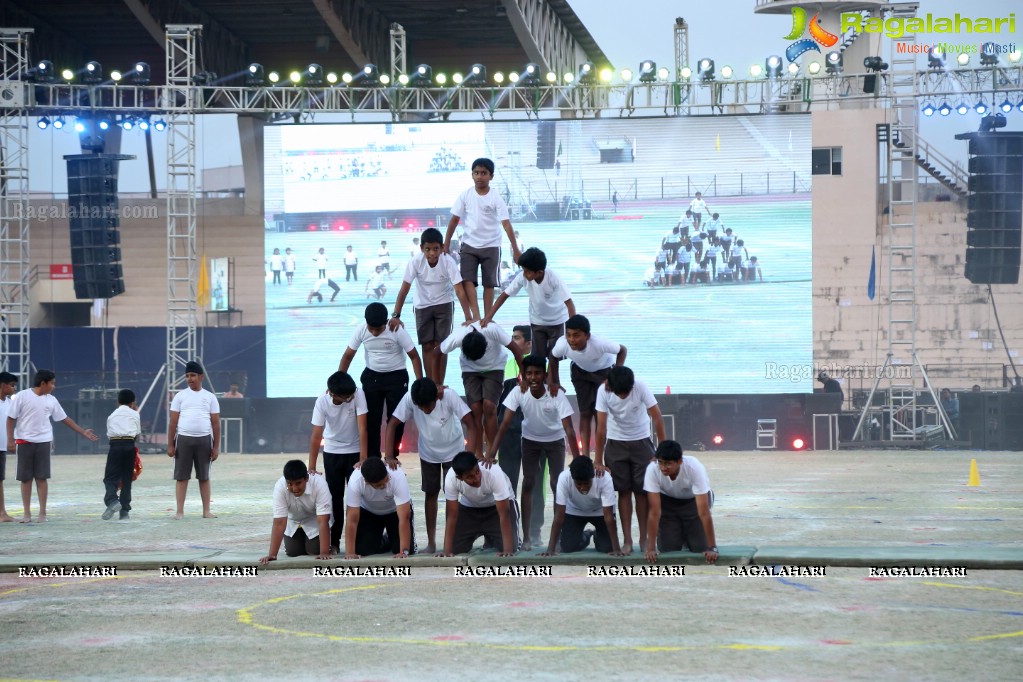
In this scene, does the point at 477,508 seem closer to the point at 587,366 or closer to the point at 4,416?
the point at 587,366

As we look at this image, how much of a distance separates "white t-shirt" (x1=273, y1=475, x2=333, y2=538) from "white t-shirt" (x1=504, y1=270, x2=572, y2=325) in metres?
2.65

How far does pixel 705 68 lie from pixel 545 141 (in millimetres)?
4128

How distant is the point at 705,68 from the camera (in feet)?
107

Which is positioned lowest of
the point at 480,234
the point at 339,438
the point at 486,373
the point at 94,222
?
the point at 339,438

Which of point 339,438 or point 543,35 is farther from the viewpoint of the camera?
point 543,35

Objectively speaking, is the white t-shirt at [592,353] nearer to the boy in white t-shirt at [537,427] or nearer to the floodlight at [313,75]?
the boy in white t-shirt at [537,427]

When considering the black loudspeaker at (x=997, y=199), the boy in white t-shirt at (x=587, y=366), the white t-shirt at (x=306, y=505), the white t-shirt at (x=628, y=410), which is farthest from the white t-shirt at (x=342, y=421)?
the black loudspeaker at (x=997, y=199)

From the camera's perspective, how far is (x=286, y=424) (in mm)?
34688

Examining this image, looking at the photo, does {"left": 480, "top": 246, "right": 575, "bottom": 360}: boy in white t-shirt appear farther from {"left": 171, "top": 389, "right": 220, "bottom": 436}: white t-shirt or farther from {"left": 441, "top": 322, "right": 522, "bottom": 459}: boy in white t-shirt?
{"left": 171, "top": 389, "right": 220, "bottom": 436}: white t-shirt

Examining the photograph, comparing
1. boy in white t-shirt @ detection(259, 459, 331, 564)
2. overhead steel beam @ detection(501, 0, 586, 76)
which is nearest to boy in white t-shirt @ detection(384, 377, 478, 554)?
boy in white t-shirt @ detection(259, 459, 331, 564)

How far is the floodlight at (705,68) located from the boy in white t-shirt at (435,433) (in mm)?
21054

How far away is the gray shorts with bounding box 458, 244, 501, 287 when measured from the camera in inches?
567

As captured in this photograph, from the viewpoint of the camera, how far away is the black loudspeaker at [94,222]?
33.8 metres

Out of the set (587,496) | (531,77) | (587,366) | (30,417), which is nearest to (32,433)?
(30,417)
